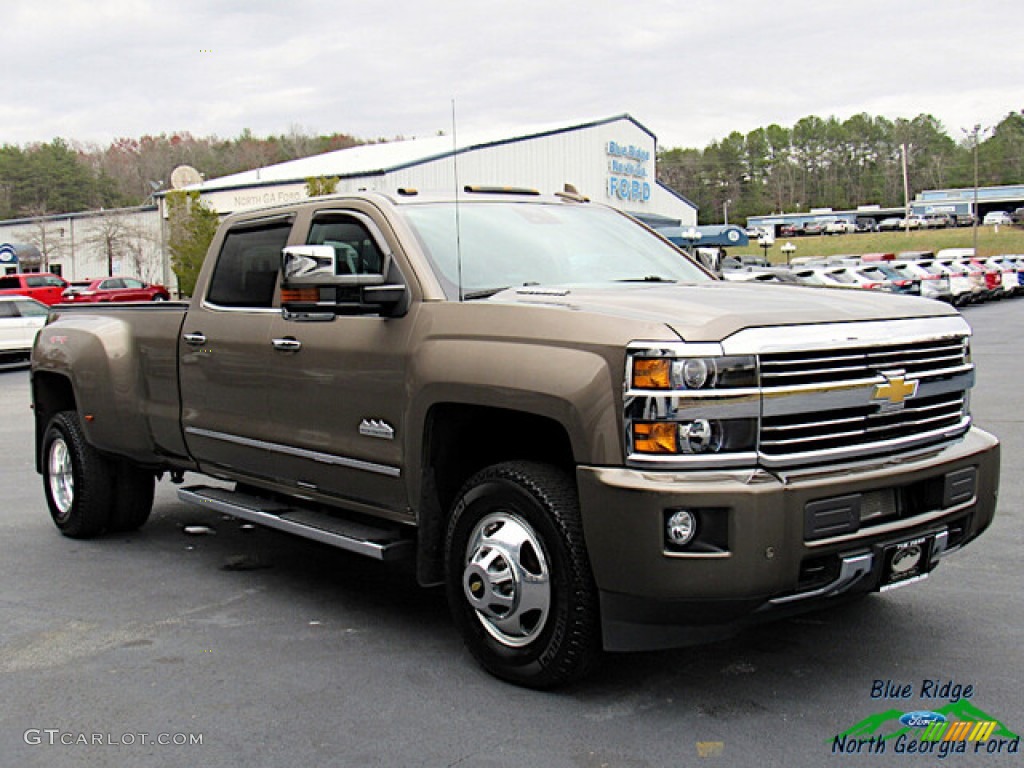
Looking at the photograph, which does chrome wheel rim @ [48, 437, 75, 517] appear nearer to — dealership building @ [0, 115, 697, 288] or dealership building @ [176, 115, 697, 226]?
dealership building @ [0, 115, 697, 288]

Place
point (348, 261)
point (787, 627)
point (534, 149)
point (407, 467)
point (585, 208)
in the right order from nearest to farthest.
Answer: point (407, 467)
point (787, 627)
point (348, 261)
point (585, 208)
point (534, 149)

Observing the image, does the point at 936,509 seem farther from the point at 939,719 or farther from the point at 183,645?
the point at 183,645

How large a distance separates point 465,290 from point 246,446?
1.66 metres

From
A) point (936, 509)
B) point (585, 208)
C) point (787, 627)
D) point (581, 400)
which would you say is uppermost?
point (585, 208)

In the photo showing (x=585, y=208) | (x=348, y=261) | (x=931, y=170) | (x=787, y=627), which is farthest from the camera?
(x=931, y=170)

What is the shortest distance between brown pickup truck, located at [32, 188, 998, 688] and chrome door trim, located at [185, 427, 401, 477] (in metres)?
0.02

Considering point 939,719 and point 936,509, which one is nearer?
point 939,719

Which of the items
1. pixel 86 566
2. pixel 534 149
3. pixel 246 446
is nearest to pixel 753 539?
pixel 246 446

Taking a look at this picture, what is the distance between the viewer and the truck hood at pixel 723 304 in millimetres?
3977

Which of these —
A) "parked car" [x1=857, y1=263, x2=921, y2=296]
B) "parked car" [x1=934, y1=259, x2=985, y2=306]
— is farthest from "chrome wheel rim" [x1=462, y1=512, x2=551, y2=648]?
"parked car" [x1=934, y1=259, x2=985, y2=306]

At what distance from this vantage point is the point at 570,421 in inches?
160

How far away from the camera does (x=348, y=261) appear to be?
18.4 ft

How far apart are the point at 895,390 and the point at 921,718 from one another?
1.19m

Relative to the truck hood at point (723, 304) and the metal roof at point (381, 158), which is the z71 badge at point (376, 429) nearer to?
the truck hood at point (723, 304)
